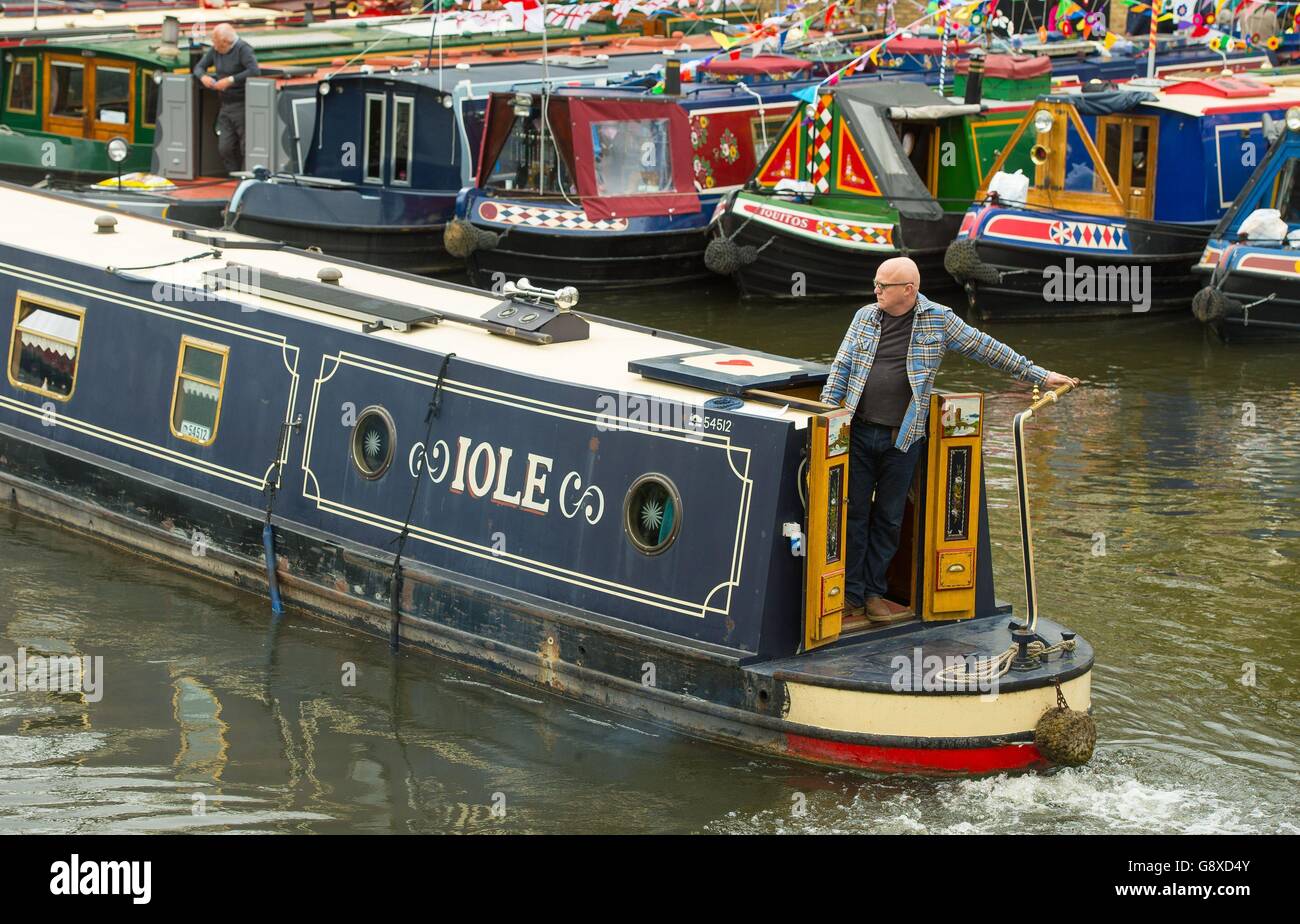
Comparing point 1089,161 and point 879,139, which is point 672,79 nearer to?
point 879,139

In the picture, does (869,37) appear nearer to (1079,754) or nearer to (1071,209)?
(1071,209)

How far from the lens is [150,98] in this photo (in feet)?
74.5

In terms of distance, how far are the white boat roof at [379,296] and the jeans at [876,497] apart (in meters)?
0.34

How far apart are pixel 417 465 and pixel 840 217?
1122 centimetres

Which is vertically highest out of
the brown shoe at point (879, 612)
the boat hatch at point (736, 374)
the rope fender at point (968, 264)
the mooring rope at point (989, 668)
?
the boat hatch at point (736, 374)

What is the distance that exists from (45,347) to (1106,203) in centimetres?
1199

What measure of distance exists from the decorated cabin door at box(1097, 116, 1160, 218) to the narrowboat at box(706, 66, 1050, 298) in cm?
117

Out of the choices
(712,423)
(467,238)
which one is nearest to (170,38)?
(467,238)

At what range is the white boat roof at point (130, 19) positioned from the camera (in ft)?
83.8

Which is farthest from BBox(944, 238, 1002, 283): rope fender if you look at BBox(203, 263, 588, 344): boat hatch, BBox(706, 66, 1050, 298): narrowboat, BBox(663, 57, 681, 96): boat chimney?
BBox(203, 263, 588, 344): boat hatch

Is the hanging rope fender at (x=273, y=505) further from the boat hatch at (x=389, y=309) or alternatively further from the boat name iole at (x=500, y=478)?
the boat name iole at (x=500, y=478)

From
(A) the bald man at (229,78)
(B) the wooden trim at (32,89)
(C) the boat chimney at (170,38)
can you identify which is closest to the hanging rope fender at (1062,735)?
(A) the bald man at (229,78)

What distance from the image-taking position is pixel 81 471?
39.2 feet

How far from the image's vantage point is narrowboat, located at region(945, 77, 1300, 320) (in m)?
20.0
